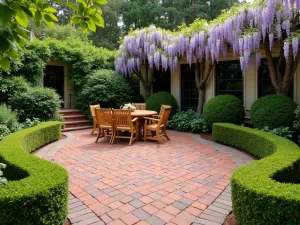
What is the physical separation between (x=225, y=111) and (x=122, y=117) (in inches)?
121

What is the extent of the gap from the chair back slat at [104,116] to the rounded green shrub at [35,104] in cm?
221

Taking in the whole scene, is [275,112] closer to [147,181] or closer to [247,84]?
[247,84]

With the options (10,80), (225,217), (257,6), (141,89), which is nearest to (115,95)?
(141,89)

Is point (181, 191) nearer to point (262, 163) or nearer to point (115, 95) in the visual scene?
point (262, 163)

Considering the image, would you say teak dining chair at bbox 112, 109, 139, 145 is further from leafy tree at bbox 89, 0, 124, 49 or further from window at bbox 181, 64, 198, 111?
leafy tree at bbox 89, 0, 124, 49

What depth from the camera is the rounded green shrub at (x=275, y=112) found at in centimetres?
582

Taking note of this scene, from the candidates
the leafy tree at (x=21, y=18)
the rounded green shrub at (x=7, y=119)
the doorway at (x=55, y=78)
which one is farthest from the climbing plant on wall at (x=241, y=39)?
the leafy tree at (x=21, y=18)

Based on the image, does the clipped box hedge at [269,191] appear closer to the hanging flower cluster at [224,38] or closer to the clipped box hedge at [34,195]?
the clipped box hedge at [34,195]

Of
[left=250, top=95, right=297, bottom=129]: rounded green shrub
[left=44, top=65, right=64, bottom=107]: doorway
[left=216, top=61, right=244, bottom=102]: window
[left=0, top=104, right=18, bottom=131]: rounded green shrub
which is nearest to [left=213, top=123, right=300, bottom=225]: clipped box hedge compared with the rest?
[left=250, top=95, right=297, bottom=129]: rounded green shrub

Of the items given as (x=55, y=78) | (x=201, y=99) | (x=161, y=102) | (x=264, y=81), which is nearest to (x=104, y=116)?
(x=161, y=102)

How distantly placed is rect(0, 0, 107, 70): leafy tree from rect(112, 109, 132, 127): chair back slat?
4536mm

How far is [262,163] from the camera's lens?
296 centimetres

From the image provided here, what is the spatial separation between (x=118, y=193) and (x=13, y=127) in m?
4.43

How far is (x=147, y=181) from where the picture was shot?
3607mm
